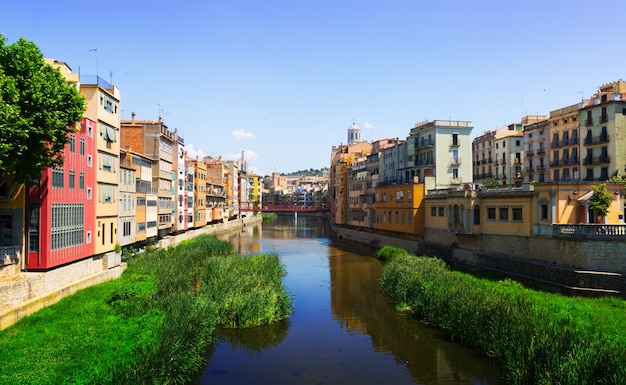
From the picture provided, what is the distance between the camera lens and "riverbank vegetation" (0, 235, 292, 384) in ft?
52.7

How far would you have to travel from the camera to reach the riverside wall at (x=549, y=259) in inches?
1204

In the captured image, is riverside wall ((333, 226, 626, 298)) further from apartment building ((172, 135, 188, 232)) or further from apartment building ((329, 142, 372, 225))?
apartment building ((329, 142, 372, 225))

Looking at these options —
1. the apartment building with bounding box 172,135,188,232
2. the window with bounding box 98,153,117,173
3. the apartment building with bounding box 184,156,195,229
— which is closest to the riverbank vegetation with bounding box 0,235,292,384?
the window with bounding box 98,153,117,173

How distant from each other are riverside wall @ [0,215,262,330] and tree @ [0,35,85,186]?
222 inches

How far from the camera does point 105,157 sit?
Result: 123 feet

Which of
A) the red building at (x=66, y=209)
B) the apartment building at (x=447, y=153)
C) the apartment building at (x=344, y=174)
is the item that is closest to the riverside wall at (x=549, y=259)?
the apartment building at (x=447, y=153)

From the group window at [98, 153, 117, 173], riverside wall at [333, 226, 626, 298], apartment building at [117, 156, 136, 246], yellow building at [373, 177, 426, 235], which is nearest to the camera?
riverside wall at [333, 226, 626, 298]

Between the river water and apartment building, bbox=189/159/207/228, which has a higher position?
apartment building, bbox=189/159/207/228

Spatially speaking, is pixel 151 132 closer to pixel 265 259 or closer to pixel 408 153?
pixel 265 259

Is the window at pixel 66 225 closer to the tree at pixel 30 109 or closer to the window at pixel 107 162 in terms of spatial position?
the tree at pixel 30 109

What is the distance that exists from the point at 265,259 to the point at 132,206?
1398 centimetres

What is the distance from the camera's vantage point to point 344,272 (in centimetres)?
4894

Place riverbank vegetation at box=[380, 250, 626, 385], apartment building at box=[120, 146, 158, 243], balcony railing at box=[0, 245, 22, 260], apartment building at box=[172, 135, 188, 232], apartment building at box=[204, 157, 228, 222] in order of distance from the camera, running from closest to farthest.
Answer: riverbank vegetation at box=[380, 250, 626, 385]
balcony railing at box=[0, 245, 22, 260]
apartment building at box=[120, 146, 158, 243]
apartment building at box=[172, 135, 188, 232]
apartment building at box=[204, 157, 228, 222]

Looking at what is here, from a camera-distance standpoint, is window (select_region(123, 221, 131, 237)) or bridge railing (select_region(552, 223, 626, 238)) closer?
bridge railing (select_region(552, 223, 626, 238))
